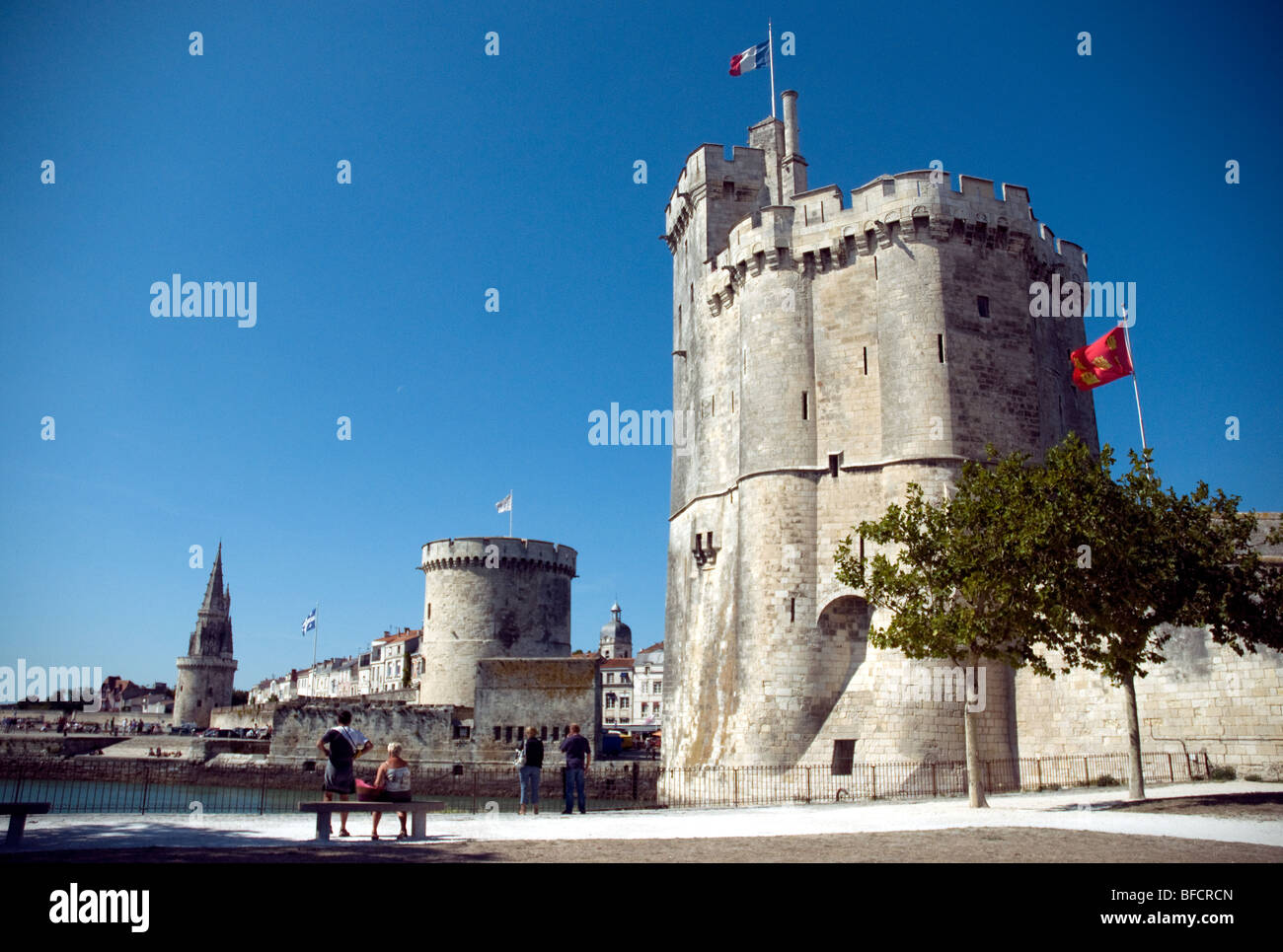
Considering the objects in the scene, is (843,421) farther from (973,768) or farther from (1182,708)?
(973,768)

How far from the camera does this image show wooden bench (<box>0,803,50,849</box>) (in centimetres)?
1071

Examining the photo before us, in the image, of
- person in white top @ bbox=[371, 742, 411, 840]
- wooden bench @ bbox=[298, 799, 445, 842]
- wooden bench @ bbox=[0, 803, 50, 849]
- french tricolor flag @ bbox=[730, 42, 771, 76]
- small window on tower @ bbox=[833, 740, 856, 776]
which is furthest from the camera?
french tricolor flag @ bbox=[730, 42, 771, 76]

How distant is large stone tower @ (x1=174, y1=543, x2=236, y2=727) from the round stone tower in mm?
41569

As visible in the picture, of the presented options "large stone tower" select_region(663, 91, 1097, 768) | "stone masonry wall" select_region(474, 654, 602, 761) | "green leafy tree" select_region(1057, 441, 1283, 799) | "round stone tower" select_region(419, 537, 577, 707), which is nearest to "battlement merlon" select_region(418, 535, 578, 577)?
"round stone tower" select_region(419, 537, 577, 707)

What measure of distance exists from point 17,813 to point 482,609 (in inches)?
1651

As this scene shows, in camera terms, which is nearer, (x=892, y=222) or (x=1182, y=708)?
(x=1182, y=708)

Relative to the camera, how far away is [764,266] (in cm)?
2902

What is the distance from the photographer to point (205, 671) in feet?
283

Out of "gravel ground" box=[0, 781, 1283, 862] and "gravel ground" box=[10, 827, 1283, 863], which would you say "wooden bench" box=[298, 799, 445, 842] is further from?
"gravel ground" box=[10, 827, 1283, 863]

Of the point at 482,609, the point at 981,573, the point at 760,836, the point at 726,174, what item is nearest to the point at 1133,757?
the point at 981,573

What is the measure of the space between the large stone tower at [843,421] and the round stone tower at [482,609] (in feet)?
75.5
